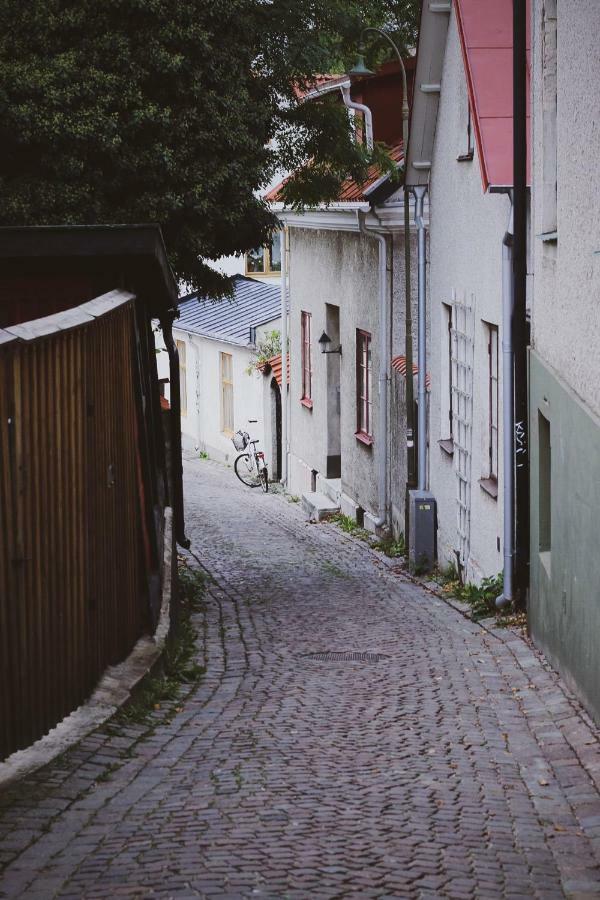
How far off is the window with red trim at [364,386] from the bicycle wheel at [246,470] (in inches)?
314

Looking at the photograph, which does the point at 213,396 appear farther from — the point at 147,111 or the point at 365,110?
the point at 147,111

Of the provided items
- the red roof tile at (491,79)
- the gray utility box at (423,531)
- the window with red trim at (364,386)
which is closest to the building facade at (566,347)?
the red roof tile at (491,79)

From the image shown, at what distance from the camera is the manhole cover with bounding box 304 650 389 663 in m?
9.95

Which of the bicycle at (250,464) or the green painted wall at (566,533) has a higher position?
the green painted wall at (566,533)

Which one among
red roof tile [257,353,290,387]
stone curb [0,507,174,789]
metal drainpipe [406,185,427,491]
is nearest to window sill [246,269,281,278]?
red roof tile [257,353,290,387]

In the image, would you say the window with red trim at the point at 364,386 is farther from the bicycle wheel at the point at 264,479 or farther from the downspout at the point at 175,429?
the bicycle wheel at the point at 264,479

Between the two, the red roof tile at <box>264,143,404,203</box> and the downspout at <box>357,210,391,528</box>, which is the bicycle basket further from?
the downspout at <box>357,210,391,528</box>

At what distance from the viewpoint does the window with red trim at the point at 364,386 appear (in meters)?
19.7

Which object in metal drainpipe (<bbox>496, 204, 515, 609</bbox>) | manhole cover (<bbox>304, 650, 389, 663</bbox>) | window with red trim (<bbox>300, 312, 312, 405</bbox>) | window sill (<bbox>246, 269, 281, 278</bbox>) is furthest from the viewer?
window sill (<bbox>246, 269, 281, 278</bbox>)

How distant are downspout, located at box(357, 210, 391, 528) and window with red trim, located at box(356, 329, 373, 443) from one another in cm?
96

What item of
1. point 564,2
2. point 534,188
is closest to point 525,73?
point 534,188

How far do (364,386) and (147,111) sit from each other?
7610 mm

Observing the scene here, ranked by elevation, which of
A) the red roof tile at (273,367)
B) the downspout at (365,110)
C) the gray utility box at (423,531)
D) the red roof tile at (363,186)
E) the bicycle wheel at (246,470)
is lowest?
the bicycle wheel at (246,470)

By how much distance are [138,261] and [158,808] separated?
437 cm
